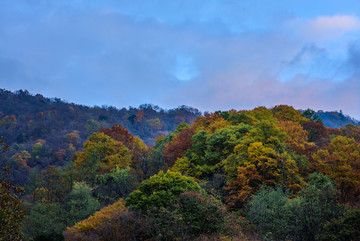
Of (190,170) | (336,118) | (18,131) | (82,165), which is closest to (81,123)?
(18,131)

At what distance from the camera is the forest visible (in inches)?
575

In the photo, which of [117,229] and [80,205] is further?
[80,205]

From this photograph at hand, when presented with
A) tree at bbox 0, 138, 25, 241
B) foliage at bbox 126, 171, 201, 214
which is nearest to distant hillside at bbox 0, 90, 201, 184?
foliage at bbox 126, 171, 201, 214

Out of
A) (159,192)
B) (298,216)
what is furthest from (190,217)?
(298,216)

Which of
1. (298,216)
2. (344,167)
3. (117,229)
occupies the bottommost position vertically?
(298,216)

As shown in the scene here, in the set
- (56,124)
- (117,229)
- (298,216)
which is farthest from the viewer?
(56,124)

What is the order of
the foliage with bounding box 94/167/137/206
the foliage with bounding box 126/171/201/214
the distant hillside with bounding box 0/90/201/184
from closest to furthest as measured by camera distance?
the foliage with bounding box 126/171/201/214, the foliage with bounding box 94/167/137/206, the distant hillside with bounding box 0/90/201/184

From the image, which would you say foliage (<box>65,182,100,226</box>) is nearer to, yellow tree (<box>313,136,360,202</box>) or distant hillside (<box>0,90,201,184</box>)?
yellow tree (<box>313,136,360,202</box>)

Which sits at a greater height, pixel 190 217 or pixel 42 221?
pixel 42 221

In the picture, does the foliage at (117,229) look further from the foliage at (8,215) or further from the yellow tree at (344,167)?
the yellow tree at (344,167)

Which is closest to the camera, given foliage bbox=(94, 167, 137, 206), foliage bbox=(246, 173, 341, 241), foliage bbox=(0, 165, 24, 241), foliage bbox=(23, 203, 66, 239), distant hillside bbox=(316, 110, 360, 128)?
foliage bbox=(0, 165, 24, 241)

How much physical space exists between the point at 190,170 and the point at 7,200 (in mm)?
20471

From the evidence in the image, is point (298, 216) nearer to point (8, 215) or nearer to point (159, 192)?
point (159, 192)

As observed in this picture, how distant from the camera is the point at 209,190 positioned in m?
21.9
